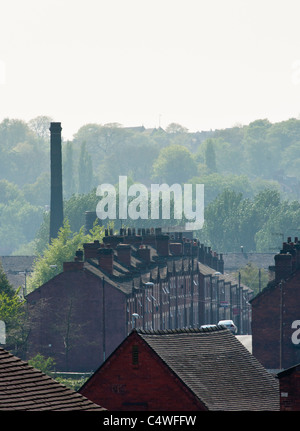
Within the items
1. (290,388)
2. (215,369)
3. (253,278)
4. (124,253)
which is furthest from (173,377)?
(253,278)

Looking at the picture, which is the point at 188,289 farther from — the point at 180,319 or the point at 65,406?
the point at 65,406

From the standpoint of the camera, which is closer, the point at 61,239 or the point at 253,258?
the point at 61,239

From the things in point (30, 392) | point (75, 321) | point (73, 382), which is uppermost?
point (30, 392)

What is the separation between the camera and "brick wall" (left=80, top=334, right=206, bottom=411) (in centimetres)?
4547

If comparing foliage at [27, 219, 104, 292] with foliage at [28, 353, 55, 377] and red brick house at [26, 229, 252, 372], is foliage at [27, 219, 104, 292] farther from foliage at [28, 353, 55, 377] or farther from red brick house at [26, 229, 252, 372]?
foliage at [28, 353, 55, 377]

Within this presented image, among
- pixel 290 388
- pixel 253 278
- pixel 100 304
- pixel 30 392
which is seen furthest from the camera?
pixel 253 278

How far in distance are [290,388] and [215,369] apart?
8932mm

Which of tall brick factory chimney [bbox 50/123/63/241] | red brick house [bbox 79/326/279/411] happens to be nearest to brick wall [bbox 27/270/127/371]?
tall brick factory chimney [bbox 50/123/63/241]

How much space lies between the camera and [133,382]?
152 ft

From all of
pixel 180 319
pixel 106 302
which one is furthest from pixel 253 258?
pixel 106 302

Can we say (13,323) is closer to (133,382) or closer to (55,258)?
(55,258)

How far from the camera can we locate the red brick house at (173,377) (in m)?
44.7

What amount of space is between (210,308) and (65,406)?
10560 centimetres

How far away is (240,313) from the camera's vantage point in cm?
13950
